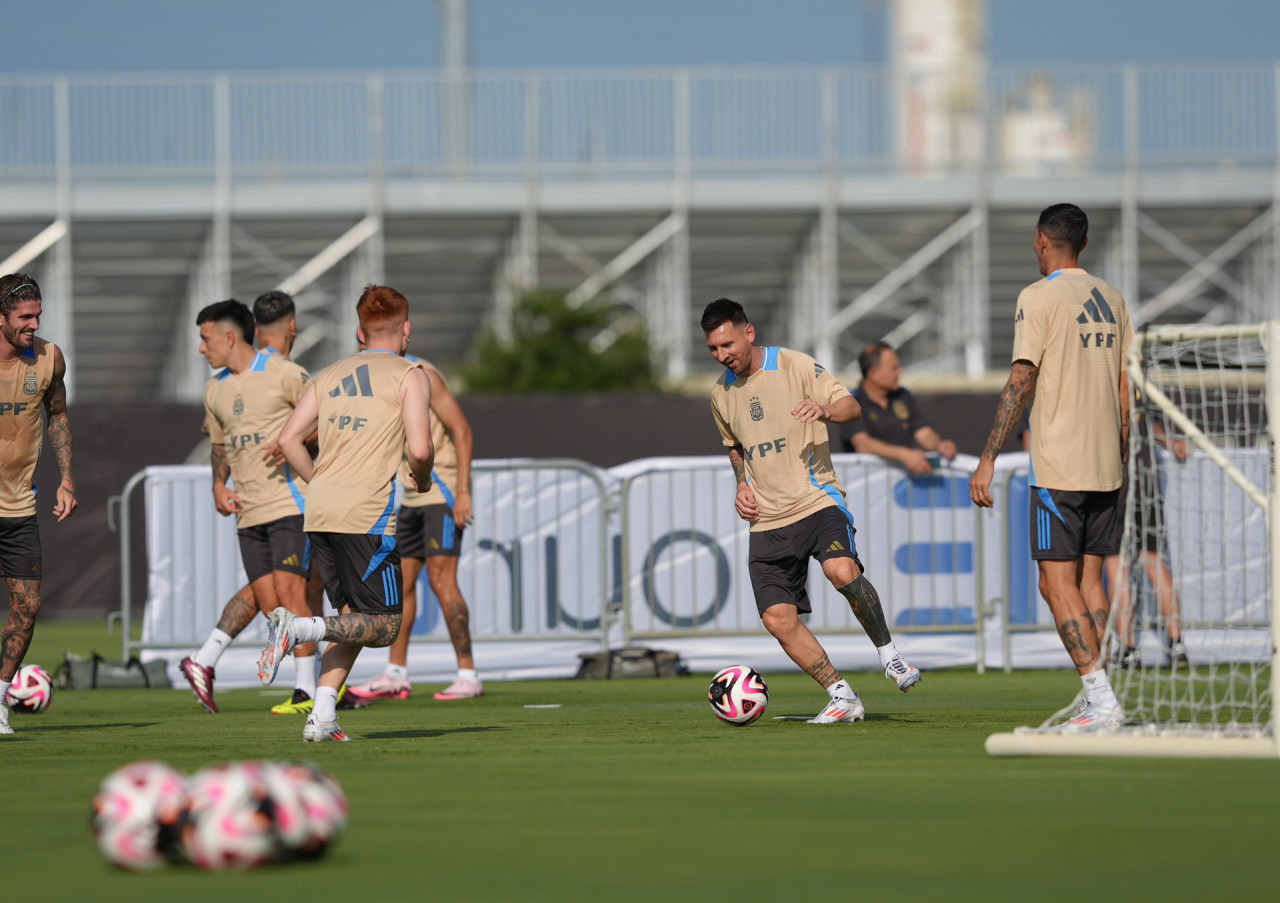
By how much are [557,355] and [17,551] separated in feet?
69.3

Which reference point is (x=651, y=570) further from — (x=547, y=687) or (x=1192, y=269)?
(x=1192, y=269)

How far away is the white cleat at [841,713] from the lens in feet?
28.0

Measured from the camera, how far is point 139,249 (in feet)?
109

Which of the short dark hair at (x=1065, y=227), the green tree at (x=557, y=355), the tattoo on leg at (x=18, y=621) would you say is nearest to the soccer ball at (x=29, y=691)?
the tattoo on leg at (x=18, y=621)

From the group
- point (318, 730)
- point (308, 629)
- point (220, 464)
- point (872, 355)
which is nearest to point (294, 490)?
point (220, 464)

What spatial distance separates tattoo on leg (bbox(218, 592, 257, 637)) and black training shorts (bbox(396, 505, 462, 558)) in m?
0.98

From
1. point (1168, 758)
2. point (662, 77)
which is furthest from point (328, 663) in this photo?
point (662, 77)

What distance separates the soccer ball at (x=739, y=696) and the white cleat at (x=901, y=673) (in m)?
0.62

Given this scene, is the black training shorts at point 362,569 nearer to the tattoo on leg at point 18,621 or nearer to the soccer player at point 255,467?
the tattoo on leg at point 18,621

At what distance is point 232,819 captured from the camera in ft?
14.6

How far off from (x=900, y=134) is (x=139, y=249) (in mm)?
14949

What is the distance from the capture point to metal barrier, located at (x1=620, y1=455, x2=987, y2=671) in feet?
41.9

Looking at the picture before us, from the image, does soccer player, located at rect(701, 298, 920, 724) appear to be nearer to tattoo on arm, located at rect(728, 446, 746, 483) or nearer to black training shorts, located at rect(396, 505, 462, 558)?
tattoo on arm, located at rect(728, 446, 746, 483)

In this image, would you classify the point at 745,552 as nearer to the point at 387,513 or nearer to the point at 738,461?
the point at 738,461
